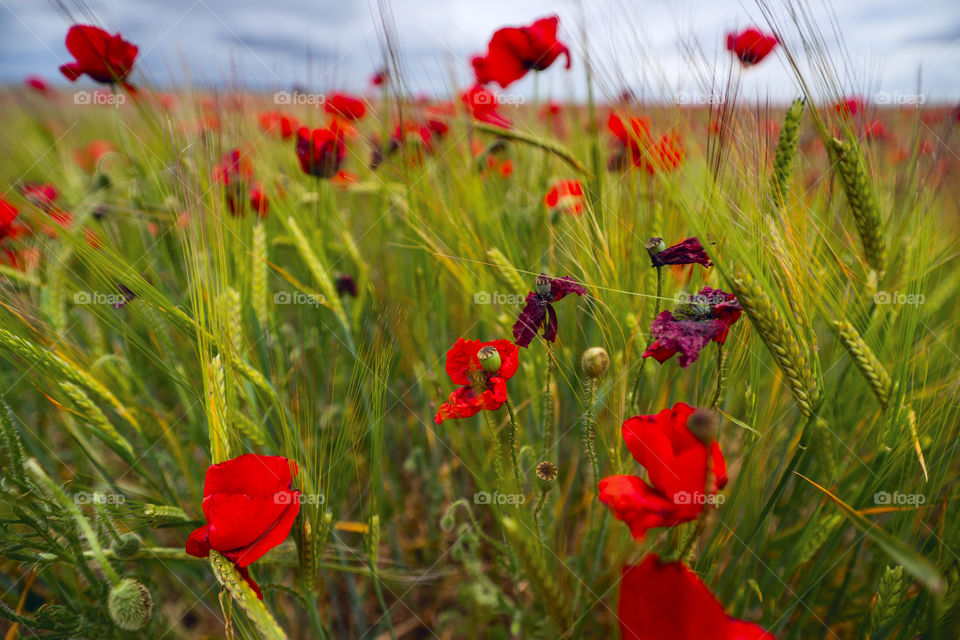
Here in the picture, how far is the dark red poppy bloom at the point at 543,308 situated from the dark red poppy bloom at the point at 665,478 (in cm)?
14

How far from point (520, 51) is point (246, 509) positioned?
114 cm

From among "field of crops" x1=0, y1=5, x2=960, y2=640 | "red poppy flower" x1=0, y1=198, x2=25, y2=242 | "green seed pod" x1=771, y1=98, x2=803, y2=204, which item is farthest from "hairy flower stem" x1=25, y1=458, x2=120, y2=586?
"green seed pod" x1=771, y1=98, x2=803, y2=204

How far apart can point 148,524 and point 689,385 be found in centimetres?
101

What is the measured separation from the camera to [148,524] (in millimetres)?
637

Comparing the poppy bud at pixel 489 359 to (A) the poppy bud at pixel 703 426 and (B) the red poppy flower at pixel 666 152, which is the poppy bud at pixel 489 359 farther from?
(B) the red poppy flower at pixel 666 152

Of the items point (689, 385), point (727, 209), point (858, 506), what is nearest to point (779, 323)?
point (727, 209)

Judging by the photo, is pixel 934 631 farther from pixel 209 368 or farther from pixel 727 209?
pixel 209 368

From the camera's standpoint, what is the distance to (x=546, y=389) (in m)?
0.67

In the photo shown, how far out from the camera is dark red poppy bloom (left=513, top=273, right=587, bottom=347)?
55cm

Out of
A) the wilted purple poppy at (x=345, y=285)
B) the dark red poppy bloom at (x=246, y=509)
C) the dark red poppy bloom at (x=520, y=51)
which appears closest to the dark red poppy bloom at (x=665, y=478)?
the dark red poppy bloom at (x=246, y=509)

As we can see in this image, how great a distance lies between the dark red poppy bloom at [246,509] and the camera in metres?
0.49

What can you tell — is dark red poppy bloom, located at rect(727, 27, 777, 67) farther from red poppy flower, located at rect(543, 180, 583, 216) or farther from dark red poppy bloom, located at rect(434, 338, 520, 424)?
dark red poppy bloom, located at rect(434, 338, 520, 424)

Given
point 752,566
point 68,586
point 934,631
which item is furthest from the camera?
point 68,586

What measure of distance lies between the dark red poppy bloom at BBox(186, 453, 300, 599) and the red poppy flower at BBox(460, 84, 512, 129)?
29.9 inches
